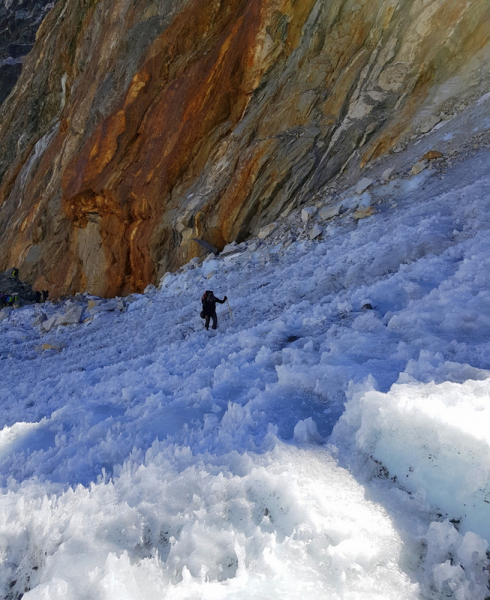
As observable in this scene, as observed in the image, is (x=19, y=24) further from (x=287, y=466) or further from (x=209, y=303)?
(x=287, y=466)

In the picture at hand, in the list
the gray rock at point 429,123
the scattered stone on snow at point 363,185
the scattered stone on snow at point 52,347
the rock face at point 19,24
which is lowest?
the scattered stone on snow at point 52,347

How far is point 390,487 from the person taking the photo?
223cm

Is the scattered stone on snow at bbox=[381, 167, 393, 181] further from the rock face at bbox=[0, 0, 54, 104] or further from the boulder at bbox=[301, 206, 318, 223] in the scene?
the rock face at bbox=[0, 0, 54, 104]

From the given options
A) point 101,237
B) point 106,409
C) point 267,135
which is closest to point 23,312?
point 101,237

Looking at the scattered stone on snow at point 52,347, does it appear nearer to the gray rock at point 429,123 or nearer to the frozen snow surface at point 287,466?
the frozen snow surface at point 287,466

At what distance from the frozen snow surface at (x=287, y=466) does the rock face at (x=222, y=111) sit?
8048 millimetres

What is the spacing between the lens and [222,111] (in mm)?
16109

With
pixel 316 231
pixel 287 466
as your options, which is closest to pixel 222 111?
pixel 316 231

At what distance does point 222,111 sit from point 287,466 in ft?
52.7

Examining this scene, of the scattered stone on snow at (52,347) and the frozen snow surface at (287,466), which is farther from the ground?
the frozen snow surface at (287,466)

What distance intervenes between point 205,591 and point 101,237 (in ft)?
63.7

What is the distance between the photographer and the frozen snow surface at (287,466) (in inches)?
70.5

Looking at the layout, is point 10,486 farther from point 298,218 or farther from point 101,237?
point 101,237

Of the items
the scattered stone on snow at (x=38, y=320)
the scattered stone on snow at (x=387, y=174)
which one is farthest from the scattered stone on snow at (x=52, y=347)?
the scattered stone on snow at (x=387, y=174)
